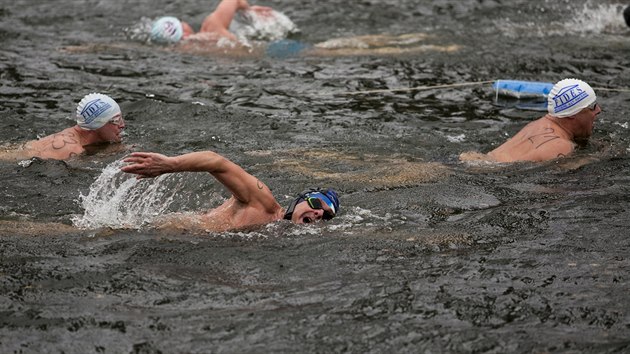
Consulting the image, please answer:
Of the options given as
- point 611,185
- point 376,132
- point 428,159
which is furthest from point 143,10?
point 611,185

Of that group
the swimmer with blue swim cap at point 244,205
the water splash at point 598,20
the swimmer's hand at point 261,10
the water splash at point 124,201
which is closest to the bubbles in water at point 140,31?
the swimmer's hand at point 261,10

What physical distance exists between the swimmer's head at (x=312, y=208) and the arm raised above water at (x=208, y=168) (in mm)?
286

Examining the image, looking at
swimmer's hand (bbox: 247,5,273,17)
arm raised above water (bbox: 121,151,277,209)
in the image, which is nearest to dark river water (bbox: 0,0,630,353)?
arm raised above water (bbox: 121,151,277,209)

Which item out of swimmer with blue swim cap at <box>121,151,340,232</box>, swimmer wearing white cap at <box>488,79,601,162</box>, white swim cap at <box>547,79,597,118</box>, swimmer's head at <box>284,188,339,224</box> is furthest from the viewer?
white swim cap at <box>547,79,597,118</box>

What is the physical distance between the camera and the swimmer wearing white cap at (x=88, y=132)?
38.2ft

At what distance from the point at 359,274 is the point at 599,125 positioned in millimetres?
5970

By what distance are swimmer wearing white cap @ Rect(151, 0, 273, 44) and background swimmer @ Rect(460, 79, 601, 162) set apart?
21.9 feet

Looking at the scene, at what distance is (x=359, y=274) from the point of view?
818cm

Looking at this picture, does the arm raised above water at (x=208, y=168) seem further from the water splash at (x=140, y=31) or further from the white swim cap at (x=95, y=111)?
the water splash at (x=140, y=31)

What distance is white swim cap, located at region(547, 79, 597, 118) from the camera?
1159cm

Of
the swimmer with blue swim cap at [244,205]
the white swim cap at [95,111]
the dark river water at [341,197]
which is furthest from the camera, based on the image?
the white swim cap at [95,111]

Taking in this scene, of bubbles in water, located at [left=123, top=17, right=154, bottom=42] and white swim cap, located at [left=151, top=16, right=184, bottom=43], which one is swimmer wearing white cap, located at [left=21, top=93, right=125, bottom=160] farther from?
bubbles in water, located at [left=123, top=17, right=154, bottom=42]

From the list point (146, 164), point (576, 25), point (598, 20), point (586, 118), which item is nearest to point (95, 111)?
point (146, 164)

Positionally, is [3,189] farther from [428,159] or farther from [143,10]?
[143,10]
